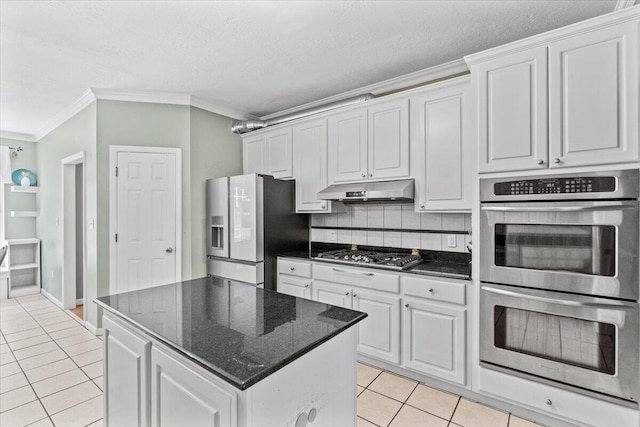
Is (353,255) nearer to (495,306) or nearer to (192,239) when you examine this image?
(495,306)

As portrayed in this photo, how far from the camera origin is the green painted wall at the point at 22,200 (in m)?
5.16

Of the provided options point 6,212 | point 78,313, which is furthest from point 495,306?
point 6,212

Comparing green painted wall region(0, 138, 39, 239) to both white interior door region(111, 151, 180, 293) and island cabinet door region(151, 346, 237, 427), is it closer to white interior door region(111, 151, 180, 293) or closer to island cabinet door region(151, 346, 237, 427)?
white interior door region(111, 151, 180, 293)

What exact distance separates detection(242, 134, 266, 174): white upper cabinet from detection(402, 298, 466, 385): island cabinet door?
2385 mm

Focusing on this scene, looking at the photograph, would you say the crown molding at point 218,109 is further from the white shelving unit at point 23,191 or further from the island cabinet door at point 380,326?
the white shelving unit at point 23,191

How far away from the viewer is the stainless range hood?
268 cm

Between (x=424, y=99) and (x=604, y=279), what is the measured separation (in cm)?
173

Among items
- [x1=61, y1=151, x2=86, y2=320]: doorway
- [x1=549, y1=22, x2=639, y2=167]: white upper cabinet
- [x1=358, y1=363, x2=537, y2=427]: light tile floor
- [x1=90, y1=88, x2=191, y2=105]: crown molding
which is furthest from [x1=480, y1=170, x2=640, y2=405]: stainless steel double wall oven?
[x1=61, y1=151, x2=86, y2=320]: doorway

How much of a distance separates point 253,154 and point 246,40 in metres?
1.69

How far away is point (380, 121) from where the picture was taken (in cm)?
292

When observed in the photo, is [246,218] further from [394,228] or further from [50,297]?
[50,297]

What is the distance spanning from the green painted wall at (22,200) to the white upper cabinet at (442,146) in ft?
20.0

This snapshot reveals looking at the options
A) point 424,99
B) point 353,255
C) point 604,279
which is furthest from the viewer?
point 353,255

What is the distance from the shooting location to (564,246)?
74.7 inches
